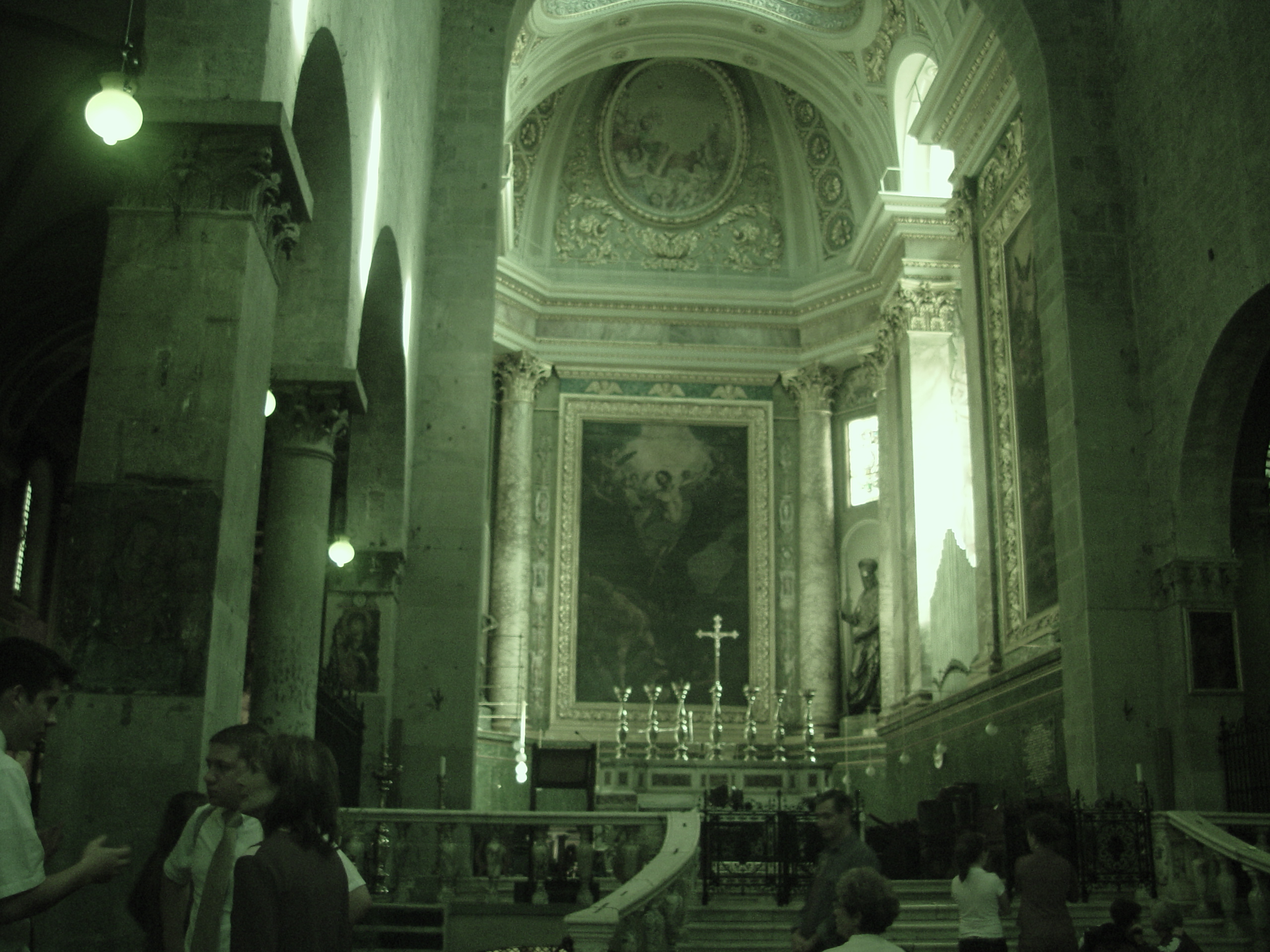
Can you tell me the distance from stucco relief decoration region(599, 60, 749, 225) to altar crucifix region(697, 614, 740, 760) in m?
8.96

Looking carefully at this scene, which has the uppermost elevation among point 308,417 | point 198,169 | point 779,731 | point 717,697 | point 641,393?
point 641,393

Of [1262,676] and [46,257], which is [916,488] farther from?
[46,257]

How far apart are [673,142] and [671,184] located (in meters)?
0.90

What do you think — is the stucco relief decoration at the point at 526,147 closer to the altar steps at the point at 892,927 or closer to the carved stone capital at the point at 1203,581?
the carved stone capital at the point at 1203,581

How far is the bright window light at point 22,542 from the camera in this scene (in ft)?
64.3

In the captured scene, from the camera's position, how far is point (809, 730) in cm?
2561

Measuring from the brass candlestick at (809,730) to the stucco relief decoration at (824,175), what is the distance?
925cm

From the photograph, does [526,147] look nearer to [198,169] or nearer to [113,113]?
[198,169]

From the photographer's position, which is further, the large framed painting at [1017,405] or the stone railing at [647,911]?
the large framed painting at [1017,405]

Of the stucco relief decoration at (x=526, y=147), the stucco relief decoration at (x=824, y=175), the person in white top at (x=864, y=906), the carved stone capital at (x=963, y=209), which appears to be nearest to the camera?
the person in white top at (x=864, y=906)

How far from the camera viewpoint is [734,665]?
27.7 meters

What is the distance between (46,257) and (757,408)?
1621cm

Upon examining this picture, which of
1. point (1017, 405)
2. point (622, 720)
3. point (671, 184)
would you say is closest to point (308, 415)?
point (1017, 405)

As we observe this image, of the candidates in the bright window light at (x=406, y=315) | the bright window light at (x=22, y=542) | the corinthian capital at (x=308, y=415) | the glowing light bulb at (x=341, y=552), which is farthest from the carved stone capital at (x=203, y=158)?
the bright window light at (x=22, y=542)
